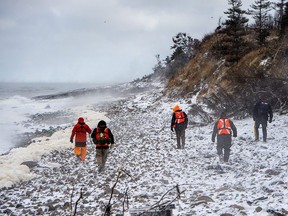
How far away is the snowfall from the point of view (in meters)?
7.20

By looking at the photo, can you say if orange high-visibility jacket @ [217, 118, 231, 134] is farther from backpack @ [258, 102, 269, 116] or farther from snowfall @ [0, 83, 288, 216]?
backpack @ [258, 102, 269, 116]

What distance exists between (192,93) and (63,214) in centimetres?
2037

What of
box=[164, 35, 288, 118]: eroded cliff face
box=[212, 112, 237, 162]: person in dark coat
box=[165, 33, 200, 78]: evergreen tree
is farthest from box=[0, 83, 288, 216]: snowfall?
box=[165, 33, 200, 78]: evergreen tree

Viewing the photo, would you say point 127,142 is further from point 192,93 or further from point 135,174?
point 192,93

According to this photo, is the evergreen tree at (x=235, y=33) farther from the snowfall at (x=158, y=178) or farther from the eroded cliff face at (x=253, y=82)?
the snowfall at (x=158, y=178)

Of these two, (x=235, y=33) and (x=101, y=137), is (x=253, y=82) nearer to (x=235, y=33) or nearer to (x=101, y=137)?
(x=235, y=33)

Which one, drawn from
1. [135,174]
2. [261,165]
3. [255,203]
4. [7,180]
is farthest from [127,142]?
[255,203]

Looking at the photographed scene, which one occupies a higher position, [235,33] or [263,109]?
[235,33]

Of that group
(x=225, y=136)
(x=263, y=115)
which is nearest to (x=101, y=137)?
(x=225, y=136)

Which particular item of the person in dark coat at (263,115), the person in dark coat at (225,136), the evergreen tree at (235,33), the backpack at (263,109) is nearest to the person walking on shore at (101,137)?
the person in dark coat at (225,136)

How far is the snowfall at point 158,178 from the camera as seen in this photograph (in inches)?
283

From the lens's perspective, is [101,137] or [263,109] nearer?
[101,137]

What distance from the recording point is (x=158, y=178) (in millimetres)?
10023

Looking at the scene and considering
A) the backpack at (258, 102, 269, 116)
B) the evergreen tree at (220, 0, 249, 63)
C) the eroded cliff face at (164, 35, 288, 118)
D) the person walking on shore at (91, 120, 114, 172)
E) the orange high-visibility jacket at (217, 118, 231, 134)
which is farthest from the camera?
the evergreen tree at (220, 0, 249, 63)
